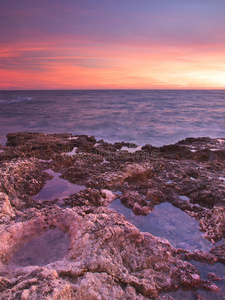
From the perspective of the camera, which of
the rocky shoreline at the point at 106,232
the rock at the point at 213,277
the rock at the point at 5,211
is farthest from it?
the rock at the point at 5,211

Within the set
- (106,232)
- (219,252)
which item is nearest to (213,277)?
(219,252)

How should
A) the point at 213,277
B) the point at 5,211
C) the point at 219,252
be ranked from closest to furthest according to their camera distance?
the point at 213,277 → the point at 219,252 → the point at 5,211

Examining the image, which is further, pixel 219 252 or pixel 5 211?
pixel 5 211

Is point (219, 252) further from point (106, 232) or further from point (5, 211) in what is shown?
point (5, 211)

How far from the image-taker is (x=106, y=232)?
2.51 metres

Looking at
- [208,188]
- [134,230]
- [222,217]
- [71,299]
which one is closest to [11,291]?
[71,299]

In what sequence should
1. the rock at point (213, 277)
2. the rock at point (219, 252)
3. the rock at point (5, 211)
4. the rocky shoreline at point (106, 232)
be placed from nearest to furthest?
the rocky shoreline at point (106, 232) → the rock at point (213, 277) → the rock at point (219, 252) → the rock at point (5, 211)

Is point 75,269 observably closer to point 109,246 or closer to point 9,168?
point 109,246

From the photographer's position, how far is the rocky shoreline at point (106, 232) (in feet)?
6.56

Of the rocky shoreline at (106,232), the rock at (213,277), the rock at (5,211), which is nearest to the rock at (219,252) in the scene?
the rocky shoreline at (106,232)

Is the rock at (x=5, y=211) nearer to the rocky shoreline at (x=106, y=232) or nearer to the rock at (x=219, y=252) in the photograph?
the rocky shoreline at (x=106, y=232)

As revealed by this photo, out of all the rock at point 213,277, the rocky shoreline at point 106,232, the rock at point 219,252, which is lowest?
the rock at point 213,277

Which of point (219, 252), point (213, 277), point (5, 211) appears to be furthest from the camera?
point (5, 211)

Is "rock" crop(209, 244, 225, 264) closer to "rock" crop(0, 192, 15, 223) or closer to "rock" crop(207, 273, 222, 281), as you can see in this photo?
"rock" crop(207, 273, 222, 281)
